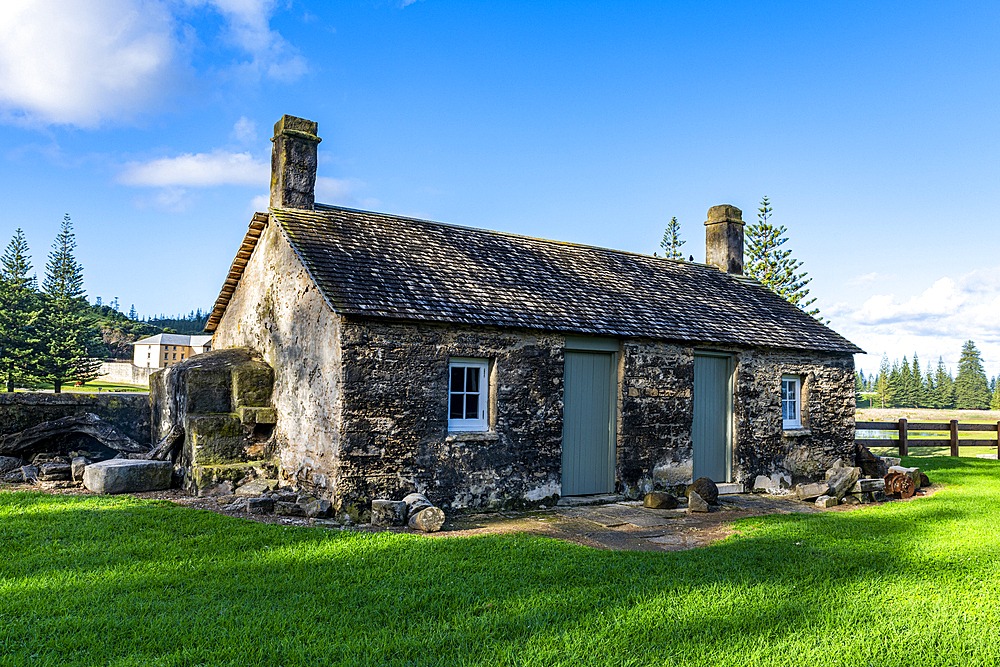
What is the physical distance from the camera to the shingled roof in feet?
33.4

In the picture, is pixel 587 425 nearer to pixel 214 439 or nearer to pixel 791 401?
pixel 791 401

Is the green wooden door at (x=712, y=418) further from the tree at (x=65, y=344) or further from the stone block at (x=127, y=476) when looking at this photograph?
the tree at (x=65, y=344)

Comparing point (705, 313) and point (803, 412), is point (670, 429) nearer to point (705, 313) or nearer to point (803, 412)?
point (705, 313)

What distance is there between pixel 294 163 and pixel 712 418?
9435 millimetres

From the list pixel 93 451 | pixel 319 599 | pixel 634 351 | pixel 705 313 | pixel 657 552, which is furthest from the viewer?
pixel 705 313

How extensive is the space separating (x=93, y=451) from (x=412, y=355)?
7641 millimetres

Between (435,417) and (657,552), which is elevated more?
→ (435,417)

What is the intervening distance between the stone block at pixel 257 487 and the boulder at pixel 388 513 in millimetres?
2144

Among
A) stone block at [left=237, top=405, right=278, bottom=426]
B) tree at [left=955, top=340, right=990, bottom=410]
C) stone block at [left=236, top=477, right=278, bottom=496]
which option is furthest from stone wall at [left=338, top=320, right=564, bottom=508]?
tree at [left=955, top=340, right=990, bottom=410]

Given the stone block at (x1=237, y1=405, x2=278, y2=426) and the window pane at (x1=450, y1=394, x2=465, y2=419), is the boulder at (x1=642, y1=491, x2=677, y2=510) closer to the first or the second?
the window pane at (x1=450, y1=394, x2=465, y2=419)

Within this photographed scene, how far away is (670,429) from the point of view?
40.6ft

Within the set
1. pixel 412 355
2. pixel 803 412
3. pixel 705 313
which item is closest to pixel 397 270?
pixel 412 355

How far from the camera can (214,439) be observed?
10773mm

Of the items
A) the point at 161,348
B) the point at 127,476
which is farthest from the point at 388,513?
the point at 161,348
